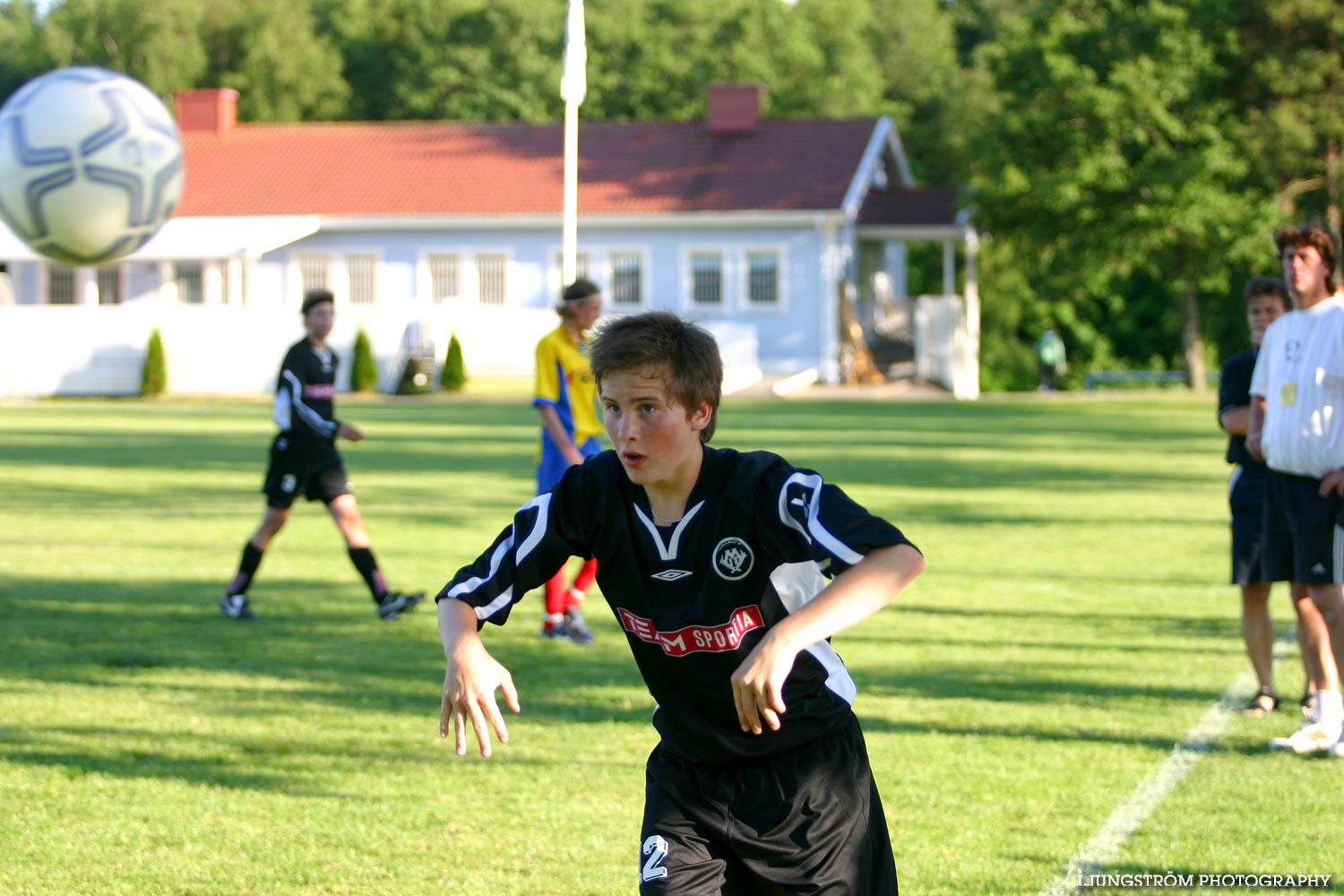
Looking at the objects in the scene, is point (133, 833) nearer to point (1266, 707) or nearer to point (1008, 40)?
point (1266, 707)

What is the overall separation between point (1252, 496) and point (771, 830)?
4.45m

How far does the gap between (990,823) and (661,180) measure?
3967cm

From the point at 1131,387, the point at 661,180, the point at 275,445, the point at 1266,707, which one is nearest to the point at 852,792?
the point at 1266,707

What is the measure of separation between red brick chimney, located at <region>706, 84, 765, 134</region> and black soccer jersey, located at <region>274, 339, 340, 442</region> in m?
37.0

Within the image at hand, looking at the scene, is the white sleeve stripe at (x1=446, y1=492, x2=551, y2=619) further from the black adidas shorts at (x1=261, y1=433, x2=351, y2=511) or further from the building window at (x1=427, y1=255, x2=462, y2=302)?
the building window at (x1=427, y1=255, x2=462, y2=302)

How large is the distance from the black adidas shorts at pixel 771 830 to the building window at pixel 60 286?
46.4 metres

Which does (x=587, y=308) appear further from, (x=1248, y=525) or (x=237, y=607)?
(x=1248, y=525)

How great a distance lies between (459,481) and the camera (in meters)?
18.0

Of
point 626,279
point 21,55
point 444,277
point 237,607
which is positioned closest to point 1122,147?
point 626,279

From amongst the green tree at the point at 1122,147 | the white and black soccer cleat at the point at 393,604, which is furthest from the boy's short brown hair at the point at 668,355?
the green tree at the point at 1122,147

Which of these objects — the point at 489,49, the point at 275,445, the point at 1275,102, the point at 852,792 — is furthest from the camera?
the point at 489,49

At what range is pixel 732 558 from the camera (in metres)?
3.32

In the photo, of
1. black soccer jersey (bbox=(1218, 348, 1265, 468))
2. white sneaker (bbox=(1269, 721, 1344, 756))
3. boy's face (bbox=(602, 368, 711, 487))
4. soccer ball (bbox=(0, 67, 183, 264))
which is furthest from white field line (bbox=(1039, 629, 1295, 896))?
soccer ball (bbox=(0, 67, 183, 264))

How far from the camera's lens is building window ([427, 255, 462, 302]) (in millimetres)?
44531
